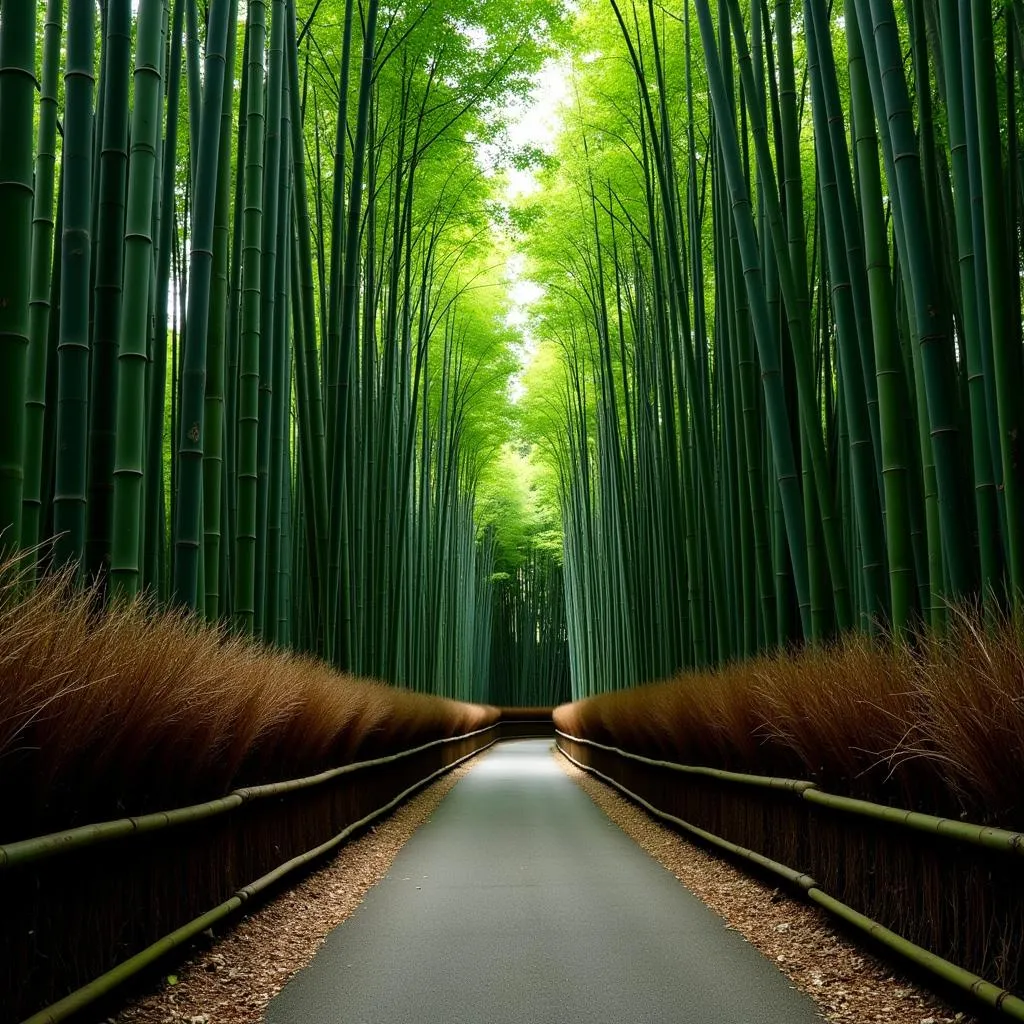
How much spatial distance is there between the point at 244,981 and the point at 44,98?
294 centimetres

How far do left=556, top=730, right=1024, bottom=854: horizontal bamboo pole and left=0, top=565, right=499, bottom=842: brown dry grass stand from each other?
5.02 ft

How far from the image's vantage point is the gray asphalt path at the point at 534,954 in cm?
217

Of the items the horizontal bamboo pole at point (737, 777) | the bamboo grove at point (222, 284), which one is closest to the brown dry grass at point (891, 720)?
the horizontal bamboo pole at point (737, 777)

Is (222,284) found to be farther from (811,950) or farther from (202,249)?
(811,950)

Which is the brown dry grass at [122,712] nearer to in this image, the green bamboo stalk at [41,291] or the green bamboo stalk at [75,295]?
the green bamboo stalk at [75,295]

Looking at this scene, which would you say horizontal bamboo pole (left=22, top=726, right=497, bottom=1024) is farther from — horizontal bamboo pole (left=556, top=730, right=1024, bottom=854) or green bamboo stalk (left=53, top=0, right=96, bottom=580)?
horizontal bamboo pole (left=556, top=730, right=1024, bottom=854)

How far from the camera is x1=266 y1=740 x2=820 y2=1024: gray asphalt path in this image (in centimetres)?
217

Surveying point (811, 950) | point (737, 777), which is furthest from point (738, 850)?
point (811, 950)

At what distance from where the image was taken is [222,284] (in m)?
4.01

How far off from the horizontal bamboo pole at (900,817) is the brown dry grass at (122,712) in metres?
1.53

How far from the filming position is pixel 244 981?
2354 millimetres

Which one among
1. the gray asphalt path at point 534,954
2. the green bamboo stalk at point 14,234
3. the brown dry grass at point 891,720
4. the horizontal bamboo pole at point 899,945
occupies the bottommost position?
the gray asphalt path at point 534,954

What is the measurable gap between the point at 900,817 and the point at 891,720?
0.23 metres

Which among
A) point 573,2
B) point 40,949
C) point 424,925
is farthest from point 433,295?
point 40,949
